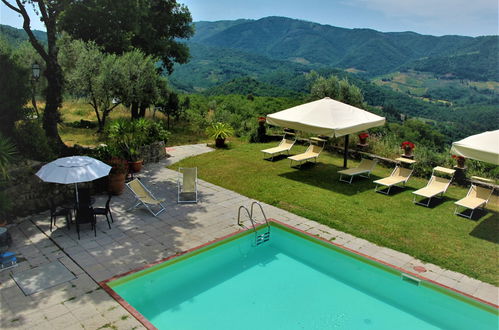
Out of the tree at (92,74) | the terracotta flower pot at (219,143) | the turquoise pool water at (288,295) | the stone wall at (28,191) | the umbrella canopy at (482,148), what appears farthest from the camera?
the terracotta flower pot at (219,143)

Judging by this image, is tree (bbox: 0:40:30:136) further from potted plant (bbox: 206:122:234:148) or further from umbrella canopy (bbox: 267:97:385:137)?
potted plant (bbox: 206:122:234:148)

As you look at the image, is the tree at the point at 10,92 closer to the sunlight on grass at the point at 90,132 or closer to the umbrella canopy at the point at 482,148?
the sunlight on grass at the point at 90,132

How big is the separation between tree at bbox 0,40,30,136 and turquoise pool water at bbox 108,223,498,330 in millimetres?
7285

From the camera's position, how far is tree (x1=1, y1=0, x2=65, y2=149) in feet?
37.1

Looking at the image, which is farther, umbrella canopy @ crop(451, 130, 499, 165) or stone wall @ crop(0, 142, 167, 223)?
stone wall @ crop(0, 142, 167, 223)

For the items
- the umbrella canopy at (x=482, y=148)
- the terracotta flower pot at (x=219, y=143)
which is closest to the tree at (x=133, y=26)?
the terracotta flower pot at (x=219, y=143)

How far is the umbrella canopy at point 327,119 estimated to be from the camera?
11109mm

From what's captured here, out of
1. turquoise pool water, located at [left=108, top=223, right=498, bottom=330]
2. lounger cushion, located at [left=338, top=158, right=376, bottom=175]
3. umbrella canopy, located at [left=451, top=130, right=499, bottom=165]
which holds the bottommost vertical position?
turquoise pool water, located at [left=108, top=223, right=498, bottom=330]

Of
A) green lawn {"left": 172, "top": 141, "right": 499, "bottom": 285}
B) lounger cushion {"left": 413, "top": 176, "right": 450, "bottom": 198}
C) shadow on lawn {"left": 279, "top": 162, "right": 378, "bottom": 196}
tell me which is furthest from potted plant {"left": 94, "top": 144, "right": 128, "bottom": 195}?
lounger cushion {"left": 413, "top": 176, "right": 450, "bottom": 198}

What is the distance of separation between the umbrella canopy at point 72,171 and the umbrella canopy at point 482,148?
835 centimetres

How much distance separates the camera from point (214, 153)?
16.2 m

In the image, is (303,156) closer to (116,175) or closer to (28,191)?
(116,175)

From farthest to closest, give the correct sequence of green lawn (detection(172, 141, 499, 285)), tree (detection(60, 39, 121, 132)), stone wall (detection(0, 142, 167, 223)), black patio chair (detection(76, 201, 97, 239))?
tree (detection(60, 39, 121, 132))
stone wall (detection(0, 142, 167, 223))
black patio chair (detection(76, 201, 97, 239))
green lawn (detection(172, 141, 499, 285))

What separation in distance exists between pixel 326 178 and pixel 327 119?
7.58ft
